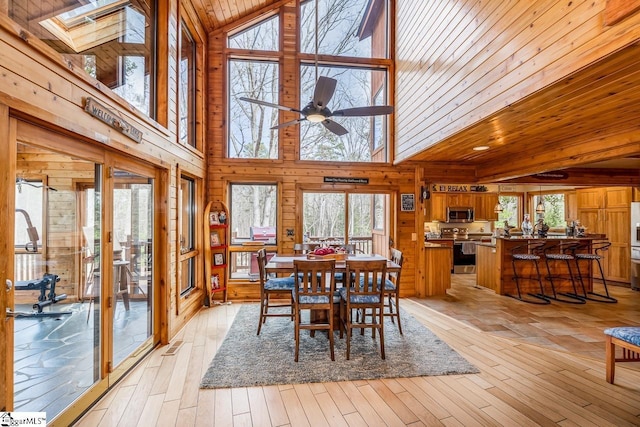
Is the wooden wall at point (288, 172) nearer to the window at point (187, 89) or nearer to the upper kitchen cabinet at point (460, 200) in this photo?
the window at point (187, 89)

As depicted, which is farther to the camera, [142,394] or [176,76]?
[176,76]

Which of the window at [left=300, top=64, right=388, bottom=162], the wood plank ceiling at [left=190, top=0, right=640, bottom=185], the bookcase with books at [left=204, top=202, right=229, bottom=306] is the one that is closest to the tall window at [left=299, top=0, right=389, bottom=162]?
the window at [left=300, top=64, right=388, bottom=162]

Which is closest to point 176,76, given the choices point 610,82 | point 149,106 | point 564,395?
point 149,106

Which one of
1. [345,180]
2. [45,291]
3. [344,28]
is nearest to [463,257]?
[345,180]

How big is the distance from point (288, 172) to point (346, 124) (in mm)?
1478

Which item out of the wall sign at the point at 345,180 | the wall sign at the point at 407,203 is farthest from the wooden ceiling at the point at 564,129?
the wall sign at the point at 345,180

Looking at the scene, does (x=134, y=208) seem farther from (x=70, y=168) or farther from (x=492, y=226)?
(x=492, y=226)

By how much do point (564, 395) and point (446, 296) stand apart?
3.00 m

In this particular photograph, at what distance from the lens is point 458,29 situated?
326cm

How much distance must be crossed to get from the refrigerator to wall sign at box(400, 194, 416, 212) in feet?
14.5

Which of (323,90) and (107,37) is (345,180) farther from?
(107,37)

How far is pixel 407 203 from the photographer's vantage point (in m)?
5.43

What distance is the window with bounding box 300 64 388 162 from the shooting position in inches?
213

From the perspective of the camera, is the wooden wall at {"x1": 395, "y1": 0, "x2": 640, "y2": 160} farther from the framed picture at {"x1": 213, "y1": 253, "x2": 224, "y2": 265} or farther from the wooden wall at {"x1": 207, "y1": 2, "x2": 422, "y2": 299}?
the framed picture at {"x1": 213, "y1": 253, "x2": 224, "y2": 265}
